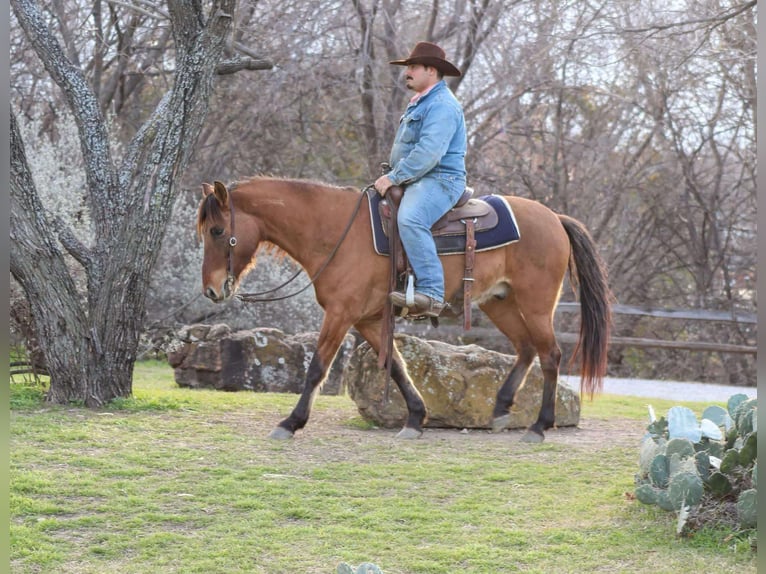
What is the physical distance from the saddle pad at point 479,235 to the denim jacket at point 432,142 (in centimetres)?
30

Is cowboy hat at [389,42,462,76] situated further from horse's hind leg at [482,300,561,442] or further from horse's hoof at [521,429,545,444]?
horse's hoof at [521,429,545,444]

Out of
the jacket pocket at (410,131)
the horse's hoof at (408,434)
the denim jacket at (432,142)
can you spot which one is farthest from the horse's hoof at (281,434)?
the jacket pocket at (410,131)

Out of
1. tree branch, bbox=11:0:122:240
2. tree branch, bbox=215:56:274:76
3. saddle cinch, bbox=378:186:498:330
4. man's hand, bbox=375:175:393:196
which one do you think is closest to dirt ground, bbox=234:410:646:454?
saddle cinch, bbox=378:186:498:330

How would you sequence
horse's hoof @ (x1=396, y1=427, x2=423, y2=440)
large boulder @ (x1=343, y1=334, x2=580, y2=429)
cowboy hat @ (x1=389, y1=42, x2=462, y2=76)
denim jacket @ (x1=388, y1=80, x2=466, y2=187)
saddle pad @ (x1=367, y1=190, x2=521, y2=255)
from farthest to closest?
large boulder @ (x1=343, y1=334, x2=580, y2=429) < horse's hoof @ (x1=396, y1=427, x2=423, y2=440) < saddle pad @ (x1=367, y1=190, x2=521, y2=255) < cowboy hat @ (x1=389, y1=42, x2=462, y2=76) < denim jacket @ (x1=388, y1=80, x2=466, y2=187)

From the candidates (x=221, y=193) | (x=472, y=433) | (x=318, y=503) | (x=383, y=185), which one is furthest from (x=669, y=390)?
(x=318, y=503)

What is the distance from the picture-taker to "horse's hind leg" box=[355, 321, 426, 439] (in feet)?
22.8

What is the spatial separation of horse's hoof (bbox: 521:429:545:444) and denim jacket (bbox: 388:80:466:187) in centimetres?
197

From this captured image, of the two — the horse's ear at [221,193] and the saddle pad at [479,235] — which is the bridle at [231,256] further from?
the saddle pad at [479,235]

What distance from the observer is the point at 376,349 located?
701 cm

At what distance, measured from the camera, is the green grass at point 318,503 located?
13.2 feet

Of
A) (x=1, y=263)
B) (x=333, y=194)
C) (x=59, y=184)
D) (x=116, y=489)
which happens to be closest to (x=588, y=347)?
(x=333, y=194)

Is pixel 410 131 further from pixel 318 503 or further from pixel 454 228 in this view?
pixel 318 503

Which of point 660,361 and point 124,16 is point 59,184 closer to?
point 124,16

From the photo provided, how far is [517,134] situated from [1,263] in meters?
15.2
